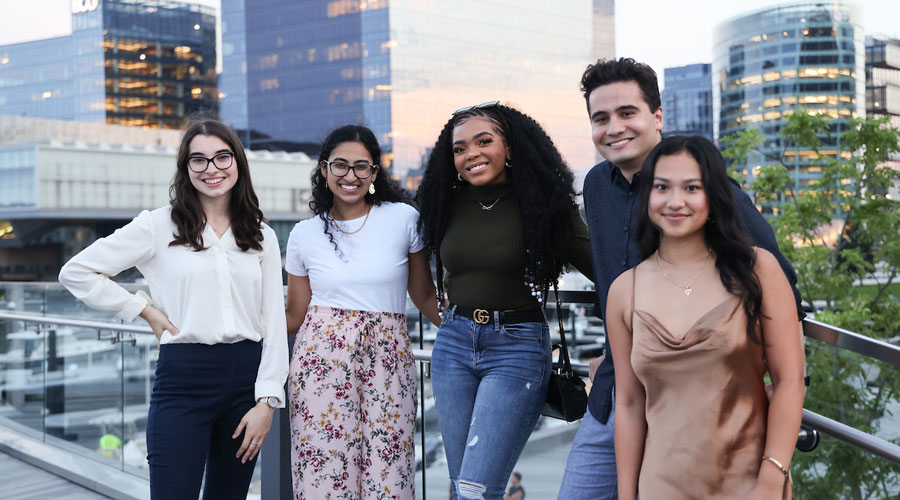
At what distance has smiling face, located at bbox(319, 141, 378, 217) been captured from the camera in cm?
304

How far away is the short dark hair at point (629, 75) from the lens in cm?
234

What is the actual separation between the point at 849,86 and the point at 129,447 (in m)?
107

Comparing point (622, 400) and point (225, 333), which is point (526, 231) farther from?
point (225, 333)

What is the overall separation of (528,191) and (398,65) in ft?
271

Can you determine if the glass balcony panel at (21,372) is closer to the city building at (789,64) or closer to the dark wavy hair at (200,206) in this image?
the dark wavy hair at (200,206)

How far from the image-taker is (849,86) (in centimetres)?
9756

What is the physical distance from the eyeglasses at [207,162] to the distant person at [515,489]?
1455 millimetres

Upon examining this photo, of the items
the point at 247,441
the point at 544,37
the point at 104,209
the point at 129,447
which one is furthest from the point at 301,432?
the point at 544,37

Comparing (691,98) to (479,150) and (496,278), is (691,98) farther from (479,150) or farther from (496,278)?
(496,278)

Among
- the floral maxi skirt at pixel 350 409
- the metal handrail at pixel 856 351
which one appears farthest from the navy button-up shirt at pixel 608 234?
the floral maxi skirt at pixel 350 409

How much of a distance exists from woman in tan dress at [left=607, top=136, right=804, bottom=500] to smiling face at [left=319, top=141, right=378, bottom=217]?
1.36 metres

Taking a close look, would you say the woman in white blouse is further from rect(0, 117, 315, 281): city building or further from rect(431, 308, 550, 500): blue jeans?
rect(0, 117, 315, 281): city building


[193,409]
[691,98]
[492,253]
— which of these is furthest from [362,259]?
[691,98]

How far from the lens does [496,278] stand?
2.68 m
